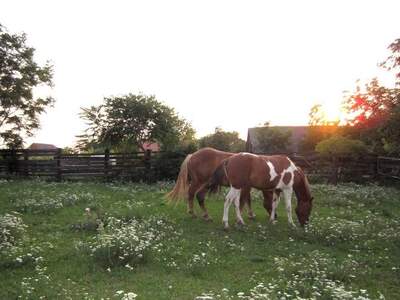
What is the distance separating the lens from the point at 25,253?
745 cm

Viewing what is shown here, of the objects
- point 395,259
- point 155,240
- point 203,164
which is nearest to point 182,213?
point 203,164

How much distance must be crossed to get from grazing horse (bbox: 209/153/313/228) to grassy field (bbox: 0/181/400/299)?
21.1 inches

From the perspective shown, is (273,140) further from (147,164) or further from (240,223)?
(240,223)

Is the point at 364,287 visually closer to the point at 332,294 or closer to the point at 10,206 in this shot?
the point at 332,294

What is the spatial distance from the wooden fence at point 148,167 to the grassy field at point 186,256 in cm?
853

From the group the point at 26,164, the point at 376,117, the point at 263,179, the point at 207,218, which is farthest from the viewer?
the point at 26,164

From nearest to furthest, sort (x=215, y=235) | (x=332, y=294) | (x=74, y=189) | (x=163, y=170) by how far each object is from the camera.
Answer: (x=332, y=294), (x=215, y=235), (x=74, y=189), (x=163, y=170)

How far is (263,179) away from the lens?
1054cm

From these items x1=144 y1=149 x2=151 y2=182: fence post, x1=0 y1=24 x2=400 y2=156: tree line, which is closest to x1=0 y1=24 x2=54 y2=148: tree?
x1=0 y1=24 x2=400 y2=156: tree line

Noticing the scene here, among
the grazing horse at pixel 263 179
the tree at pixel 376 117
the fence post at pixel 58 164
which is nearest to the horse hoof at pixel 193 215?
the grazing horse at pixel 263 179

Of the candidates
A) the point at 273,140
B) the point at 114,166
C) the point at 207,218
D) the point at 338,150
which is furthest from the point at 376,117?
the point at 273,140

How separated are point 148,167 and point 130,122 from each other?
6010 mm

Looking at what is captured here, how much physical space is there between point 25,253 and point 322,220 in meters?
7.59

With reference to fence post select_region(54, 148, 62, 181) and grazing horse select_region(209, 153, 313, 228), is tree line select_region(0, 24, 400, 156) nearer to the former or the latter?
fence post select_region(54, 148, 62, 181)
